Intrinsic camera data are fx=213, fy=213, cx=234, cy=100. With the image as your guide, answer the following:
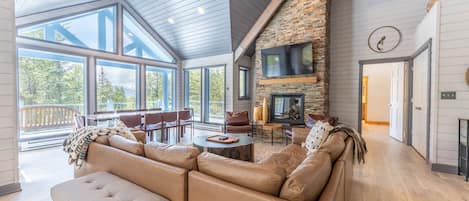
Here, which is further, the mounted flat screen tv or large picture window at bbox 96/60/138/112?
large picture window at bbox 96/60/138/112

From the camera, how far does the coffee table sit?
3100mm

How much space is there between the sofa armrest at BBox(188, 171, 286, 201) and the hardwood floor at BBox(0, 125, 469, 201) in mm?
1865

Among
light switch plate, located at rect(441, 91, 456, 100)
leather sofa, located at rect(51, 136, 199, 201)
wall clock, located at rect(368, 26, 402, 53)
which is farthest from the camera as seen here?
wall clock, located at rect(368, 26, 402, 53)

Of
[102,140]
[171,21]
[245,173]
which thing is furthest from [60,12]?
[245,173]

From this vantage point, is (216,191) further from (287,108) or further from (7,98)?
(287,108)

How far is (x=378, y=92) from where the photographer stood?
8531mm

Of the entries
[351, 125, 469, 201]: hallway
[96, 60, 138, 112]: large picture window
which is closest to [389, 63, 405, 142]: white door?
[351, 125, 469, 201]: hallway

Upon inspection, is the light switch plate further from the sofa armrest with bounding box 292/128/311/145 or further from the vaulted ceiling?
the vaulted ceiling

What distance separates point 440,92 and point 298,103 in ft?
9.00

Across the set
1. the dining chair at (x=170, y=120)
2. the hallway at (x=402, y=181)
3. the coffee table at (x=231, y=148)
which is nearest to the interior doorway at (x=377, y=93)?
the hallway at (x=402, y=181)

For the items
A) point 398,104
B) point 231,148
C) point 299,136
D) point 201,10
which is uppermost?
point 201,10

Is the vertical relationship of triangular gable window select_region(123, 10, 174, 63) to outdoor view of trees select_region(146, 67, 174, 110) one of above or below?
above

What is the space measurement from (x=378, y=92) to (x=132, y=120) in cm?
893

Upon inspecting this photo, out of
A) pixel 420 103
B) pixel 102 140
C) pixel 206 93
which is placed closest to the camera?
pixel 102 140
